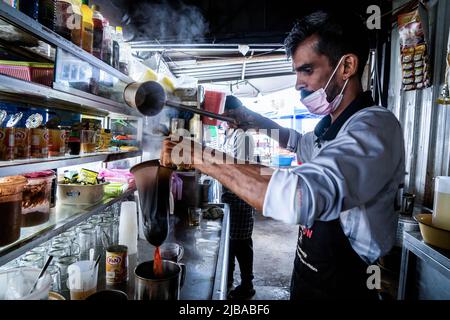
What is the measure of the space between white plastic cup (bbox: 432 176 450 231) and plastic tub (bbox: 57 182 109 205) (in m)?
2.07

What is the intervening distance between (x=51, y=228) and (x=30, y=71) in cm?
70

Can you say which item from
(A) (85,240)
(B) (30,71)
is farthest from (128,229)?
(B) (30,71)

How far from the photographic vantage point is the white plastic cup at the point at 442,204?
1734 millimetres

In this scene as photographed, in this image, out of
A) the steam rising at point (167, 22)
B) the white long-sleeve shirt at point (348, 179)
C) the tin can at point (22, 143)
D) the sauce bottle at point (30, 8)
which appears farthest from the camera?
the steam rising at point (167, 22)

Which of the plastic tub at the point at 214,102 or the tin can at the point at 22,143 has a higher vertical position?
the plastic tub at the point at 214,102

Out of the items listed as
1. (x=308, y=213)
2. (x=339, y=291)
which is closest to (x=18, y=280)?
(x=308, y=213)

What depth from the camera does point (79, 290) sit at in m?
1.26

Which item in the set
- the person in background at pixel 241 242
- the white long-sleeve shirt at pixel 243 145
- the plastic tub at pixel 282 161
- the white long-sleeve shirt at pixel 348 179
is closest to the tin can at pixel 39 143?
the white long-sleeve shirt at pixel 348 179

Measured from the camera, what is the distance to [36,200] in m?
1.41

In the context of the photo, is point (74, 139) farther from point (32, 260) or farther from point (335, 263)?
point (335, 263)

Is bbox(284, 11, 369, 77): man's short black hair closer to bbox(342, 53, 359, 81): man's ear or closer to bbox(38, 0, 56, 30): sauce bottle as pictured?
bbox(342, 53, 359, 81): man's ear

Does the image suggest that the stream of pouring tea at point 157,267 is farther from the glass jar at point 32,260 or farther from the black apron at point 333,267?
the black apron at point 333,267

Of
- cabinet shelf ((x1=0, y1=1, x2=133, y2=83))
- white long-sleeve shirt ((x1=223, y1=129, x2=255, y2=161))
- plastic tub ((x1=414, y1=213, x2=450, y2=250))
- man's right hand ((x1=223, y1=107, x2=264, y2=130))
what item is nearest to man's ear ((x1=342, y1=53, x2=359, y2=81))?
man's right hand ((x1=223, y1=107, x2=264, y2=130))

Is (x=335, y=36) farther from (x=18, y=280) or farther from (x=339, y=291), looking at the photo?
(x=18, y=280)
